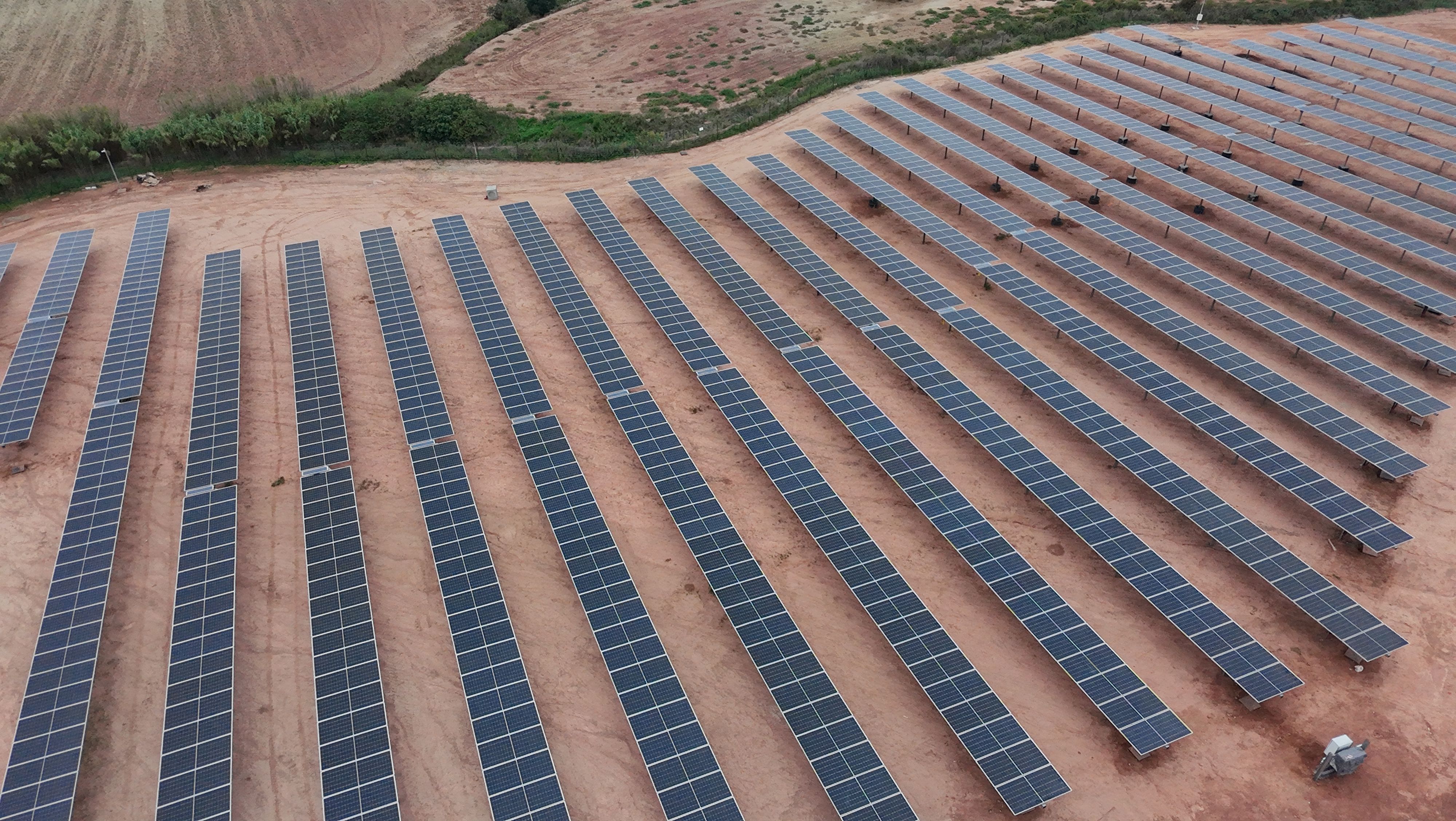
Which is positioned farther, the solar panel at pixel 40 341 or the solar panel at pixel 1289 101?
the solar panel at pixel 1289 101

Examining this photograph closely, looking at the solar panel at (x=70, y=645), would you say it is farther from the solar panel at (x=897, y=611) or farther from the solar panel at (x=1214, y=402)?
the solar panel at (x=1214, y=402)

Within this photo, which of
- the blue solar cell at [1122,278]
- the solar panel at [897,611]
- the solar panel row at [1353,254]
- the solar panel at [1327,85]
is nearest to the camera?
the solar panel at [897,611]

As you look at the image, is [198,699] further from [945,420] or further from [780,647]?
[945,420]

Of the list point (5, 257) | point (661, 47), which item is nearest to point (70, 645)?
point (5, 257)

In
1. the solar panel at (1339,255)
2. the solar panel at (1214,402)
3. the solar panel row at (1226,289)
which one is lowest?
the solar panel at (1214,402)

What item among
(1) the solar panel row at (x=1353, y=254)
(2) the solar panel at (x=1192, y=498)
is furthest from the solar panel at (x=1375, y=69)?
(2) the solar panel at (x=1192, y=498)

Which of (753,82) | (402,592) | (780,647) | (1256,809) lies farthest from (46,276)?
(1256,809)

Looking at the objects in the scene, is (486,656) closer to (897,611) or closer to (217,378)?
(897,611)

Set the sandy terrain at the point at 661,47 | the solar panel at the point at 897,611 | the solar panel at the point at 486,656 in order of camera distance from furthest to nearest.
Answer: the sandy terrain at the point at 661,47 → the solar panel at the point at 897,611 → the solar panel at the point at 486,656

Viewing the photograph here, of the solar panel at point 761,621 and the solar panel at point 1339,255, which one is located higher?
the solar panel at point 1339,255
